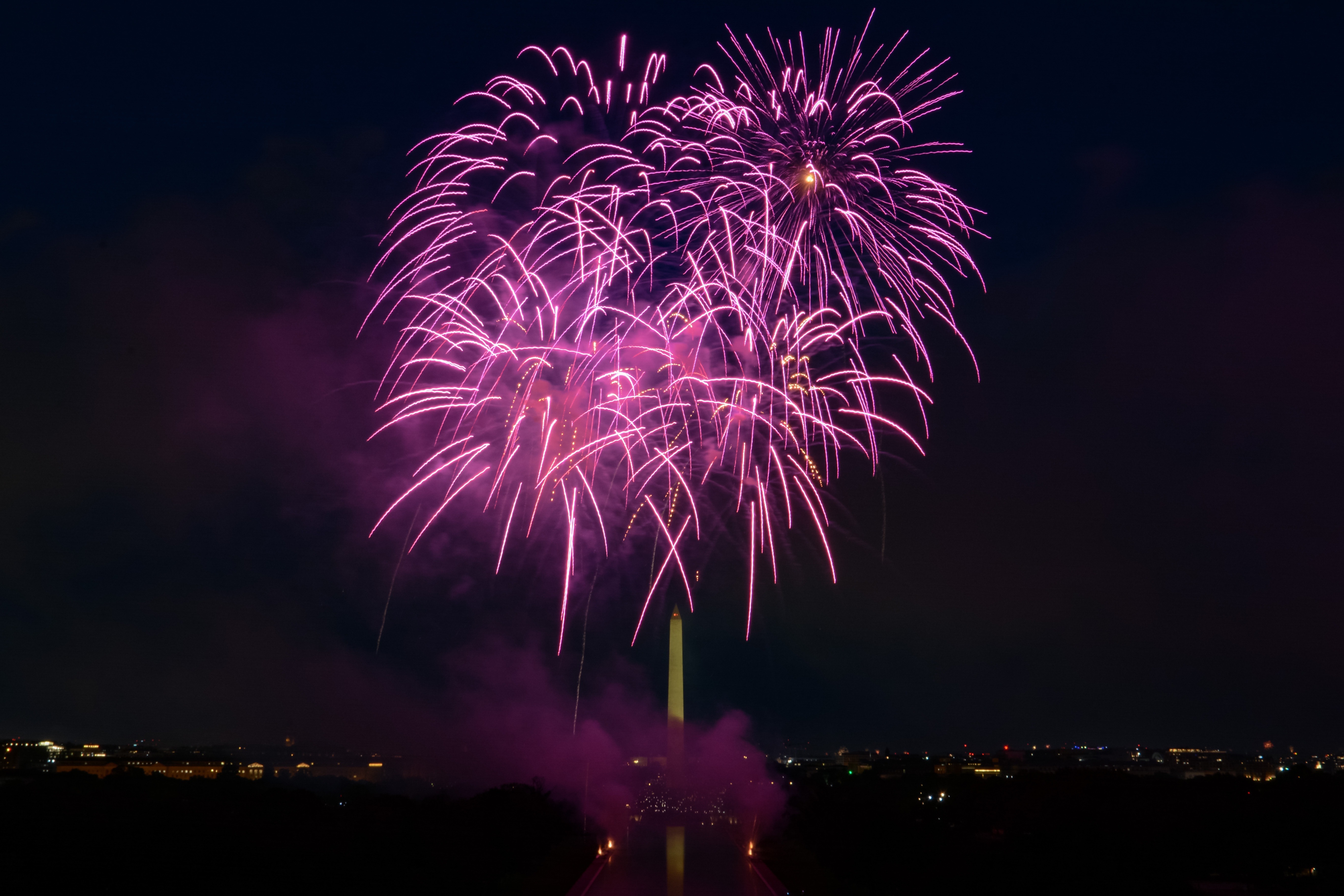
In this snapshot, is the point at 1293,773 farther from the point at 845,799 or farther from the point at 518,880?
the point at 518,880

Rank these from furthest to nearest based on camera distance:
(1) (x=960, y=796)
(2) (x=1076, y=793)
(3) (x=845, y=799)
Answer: (1) (x=960, y=796)
(2) (x=1076, y=793)
(3) (x=845, y=799)

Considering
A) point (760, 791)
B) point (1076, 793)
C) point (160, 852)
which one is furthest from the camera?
point (760, 791)

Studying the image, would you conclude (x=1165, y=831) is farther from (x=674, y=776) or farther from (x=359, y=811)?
(x=674, y=776)

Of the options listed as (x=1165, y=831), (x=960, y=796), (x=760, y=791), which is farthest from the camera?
(x=760, y=791)

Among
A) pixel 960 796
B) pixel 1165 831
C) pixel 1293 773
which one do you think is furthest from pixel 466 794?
pixel 1293 773

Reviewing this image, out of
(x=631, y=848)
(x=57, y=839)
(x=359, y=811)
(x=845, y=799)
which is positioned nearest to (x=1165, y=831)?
(x=845, y=799)

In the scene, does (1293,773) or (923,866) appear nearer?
(923,866)

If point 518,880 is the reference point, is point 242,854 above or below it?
above

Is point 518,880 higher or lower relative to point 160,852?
lower

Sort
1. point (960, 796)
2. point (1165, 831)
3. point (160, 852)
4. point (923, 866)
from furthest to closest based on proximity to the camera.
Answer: point (960, 796), point (1165, 831), point (923, 866), point (160, 852)
